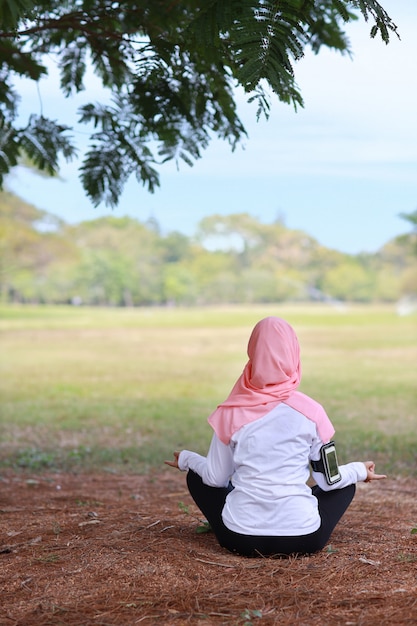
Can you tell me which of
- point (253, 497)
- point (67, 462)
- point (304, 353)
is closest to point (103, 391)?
point (304, 353)

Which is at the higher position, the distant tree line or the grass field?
the distant tree line

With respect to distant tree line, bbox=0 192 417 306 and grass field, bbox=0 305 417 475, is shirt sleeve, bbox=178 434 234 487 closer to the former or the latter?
grass field, bbox=0 305 417 475

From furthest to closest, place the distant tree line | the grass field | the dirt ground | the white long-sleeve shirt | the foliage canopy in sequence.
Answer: the distant tree line → the grass field → the foliage canopy → the white long-sleeve shirt → the dirt ground

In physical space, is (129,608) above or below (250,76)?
below

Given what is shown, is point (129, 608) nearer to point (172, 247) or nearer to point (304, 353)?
point (304, 353)

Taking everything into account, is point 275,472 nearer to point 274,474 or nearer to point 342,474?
point 274,474

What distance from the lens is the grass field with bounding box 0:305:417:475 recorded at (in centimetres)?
907

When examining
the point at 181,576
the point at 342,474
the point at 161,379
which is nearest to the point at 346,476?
the point at 342,474

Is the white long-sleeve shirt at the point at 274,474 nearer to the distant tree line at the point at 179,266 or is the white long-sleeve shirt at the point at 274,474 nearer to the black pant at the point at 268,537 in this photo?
the black pant at the point at 268,537

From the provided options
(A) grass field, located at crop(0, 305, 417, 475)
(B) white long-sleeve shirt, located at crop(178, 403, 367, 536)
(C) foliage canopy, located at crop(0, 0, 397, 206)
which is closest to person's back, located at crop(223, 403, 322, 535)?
(B) white long-sleeve shirt, located at crop(178, 403, 367, 536)

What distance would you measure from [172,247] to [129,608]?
1216 inches

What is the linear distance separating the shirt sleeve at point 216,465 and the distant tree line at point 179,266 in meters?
27.7

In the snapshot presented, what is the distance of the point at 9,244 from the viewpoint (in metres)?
30.1

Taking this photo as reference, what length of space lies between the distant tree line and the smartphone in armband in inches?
→ 1098
